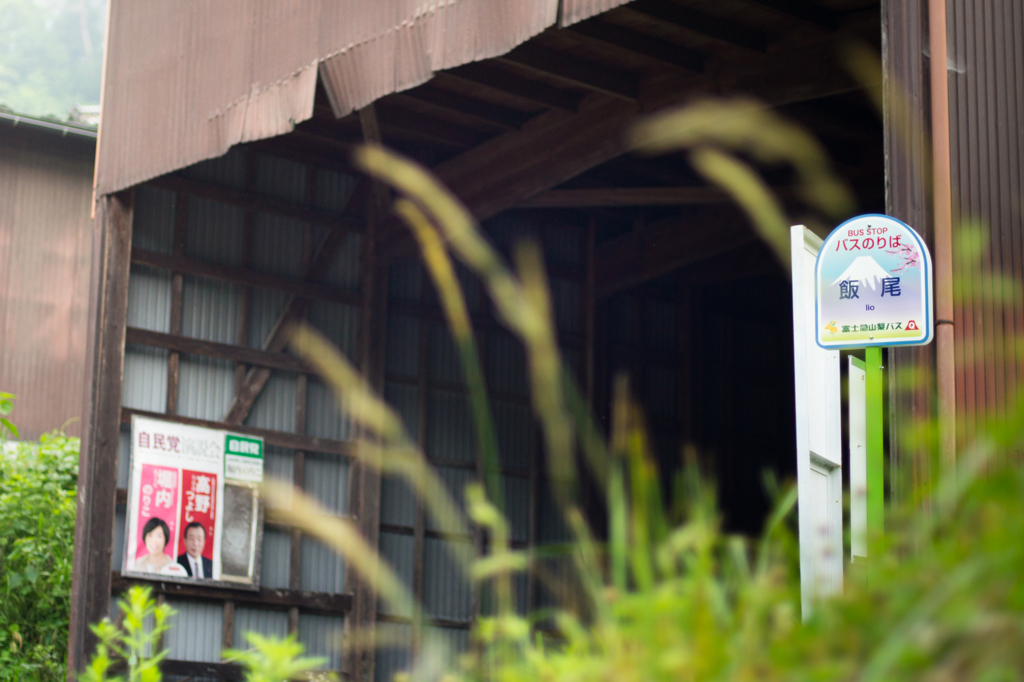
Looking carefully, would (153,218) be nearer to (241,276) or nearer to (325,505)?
(241,276)

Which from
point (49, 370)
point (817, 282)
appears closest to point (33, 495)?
point (49, 370)

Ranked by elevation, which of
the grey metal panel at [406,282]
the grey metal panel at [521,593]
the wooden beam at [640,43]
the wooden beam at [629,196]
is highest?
the wooden beam at [640,43]

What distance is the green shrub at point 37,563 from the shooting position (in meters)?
11.5

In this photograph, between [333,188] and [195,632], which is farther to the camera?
[333,188]

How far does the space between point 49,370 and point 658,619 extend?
18076 mm

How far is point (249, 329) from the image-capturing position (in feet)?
36.9

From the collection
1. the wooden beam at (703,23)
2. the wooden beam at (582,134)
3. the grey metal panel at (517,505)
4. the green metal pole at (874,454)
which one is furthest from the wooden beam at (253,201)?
the green metal pole at (874,454)

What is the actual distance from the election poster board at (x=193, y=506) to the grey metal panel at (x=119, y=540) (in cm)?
8

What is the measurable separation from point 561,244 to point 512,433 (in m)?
2.13

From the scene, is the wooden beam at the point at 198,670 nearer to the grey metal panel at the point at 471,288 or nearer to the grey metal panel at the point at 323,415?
the grey metal panel at the point at 323,415

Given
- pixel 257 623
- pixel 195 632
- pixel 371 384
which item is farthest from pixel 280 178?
pixel 195 632

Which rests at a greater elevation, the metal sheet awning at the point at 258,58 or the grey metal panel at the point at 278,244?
the metal sheet awning at the point at 258,58

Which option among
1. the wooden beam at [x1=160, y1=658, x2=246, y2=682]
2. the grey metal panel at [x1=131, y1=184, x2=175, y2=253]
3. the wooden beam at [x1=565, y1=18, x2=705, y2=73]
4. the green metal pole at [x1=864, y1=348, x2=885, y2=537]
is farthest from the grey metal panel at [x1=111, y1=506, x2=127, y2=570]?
the green metal pole at [x1=864, y1=348, x2=885, y2=537]

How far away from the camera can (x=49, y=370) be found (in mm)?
18234
